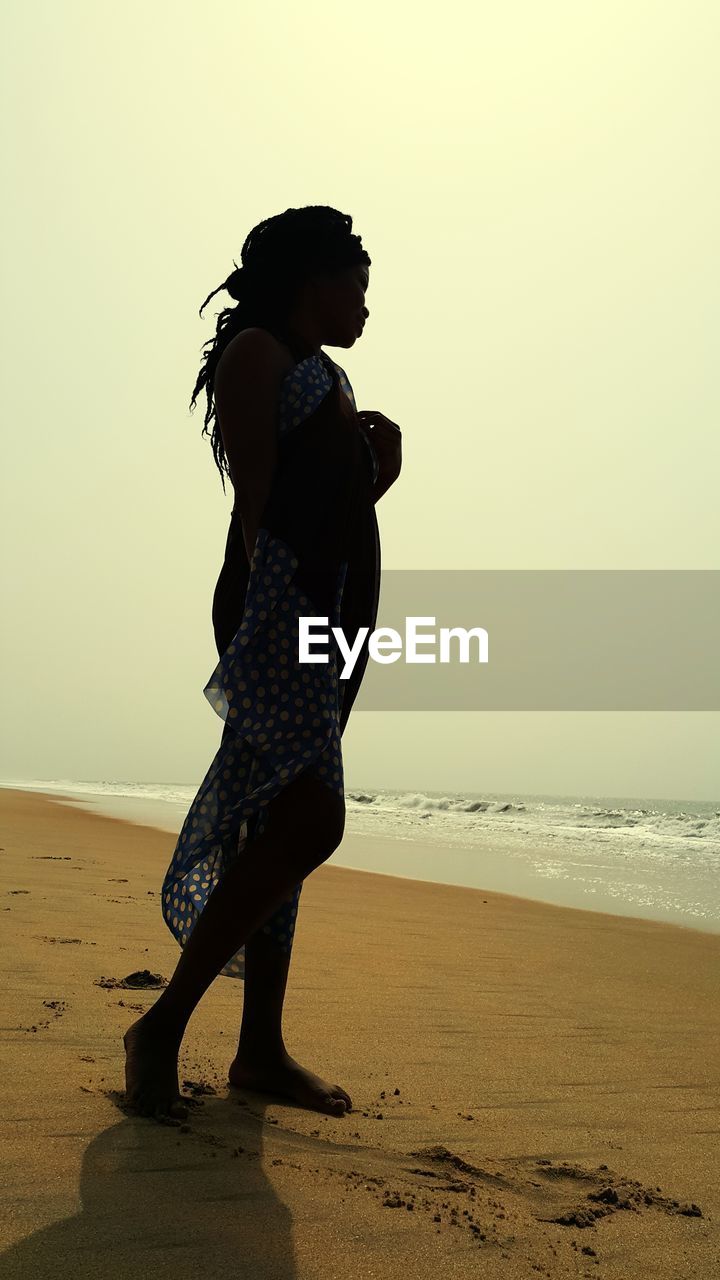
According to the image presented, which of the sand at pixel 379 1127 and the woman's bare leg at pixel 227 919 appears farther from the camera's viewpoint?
the woman's bare leg at pixel 227 919

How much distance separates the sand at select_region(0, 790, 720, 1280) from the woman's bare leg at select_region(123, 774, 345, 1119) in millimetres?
87

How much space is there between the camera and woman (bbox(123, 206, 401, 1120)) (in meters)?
2.06

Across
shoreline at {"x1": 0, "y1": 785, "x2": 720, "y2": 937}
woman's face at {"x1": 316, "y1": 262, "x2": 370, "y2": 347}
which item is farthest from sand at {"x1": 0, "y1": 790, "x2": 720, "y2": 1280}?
shoreline at {"x1": 0, "y1": 785, "x2": 720, "y2": 937}

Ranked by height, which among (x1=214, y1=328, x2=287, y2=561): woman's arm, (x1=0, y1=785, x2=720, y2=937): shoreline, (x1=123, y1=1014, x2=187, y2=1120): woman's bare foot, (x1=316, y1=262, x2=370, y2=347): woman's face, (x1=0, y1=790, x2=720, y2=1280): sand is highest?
(x1=316, y1=262, x2=370, y2=347): woman's face

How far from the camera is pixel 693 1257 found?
63.2 inches

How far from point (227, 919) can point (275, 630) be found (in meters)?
0.61

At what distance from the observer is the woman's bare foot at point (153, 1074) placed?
1.98 m

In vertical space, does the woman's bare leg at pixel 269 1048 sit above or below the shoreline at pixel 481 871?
above

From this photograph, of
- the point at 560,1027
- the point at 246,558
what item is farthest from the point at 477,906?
the point at 246,558

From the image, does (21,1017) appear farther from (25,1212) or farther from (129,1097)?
(25,1212)

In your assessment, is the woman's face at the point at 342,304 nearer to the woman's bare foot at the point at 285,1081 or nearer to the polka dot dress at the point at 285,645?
the polka dot dress at the point at 285,645

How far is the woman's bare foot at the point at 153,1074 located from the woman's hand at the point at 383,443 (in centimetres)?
137

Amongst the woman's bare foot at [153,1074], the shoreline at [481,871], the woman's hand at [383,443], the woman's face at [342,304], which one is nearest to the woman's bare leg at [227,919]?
the woman's bare foot at [153,1074]

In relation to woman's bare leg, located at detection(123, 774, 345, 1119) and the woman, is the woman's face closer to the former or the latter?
the woman
